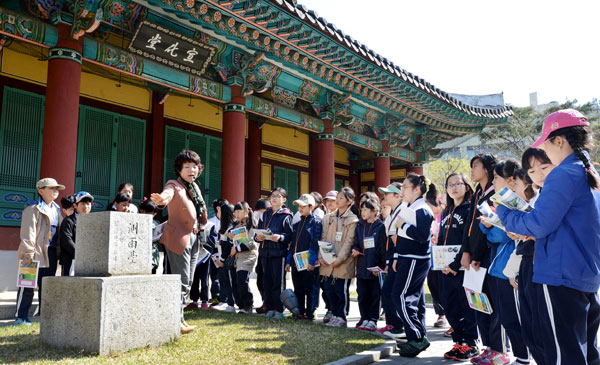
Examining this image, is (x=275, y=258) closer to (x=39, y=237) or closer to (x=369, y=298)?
(x=369, y=298)

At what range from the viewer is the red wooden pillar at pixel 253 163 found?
1267 cm

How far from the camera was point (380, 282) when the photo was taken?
6.20m

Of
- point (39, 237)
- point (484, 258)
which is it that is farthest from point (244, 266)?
point (484, 258)

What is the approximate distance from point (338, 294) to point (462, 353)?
2046 millimetres

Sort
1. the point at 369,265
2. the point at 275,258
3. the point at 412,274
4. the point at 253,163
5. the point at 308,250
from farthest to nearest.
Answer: the point at 253,163 → the point at 275,258 → the point at 308,250 → the point at 369,265 → the point at 412,274

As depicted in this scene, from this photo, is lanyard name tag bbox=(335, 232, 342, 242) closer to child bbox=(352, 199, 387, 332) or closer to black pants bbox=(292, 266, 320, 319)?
child bbox=(352, 199, 387, 332)

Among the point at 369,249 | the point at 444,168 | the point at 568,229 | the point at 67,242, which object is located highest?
the point at 444,168

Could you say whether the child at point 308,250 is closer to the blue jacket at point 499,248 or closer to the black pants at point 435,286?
the black pants at point 435,286

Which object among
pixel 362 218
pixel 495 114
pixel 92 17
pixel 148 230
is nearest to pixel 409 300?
pixel 362 218

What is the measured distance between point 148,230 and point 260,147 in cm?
869

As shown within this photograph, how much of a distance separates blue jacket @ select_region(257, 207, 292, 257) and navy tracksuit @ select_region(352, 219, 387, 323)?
1078 millimetres

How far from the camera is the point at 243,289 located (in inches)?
273

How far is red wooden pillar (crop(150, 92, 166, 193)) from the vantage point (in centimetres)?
1063

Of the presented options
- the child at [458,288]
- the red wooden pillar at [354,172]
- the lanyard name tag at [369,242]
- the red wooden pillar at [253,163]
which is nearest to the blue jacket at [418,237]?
the child at [458,288]
